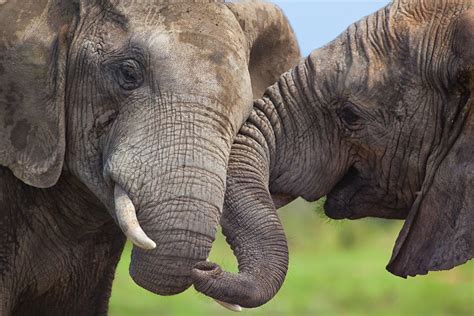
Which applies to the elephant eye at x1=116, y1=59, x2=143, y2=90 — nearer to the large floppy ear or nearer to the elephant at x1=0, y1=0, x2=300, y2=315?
the elephant at x1=0, y1=0, x2=300, y2=315

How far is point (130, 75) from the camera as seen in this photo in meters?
6.64

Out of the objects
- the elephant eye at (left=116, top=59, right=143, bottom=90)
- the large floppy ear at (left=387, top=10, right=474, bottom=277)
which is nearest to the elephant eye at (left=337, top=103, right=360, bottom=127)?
the large floppy ear at (left=387, top=10, right=474, bottom=277)

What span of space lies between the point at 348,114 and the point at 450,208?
56cm

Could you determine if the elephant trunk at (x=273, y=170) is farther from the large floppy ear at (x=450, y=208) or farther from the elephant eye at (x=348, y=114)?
the large floppy ear at (x=450, y=208)

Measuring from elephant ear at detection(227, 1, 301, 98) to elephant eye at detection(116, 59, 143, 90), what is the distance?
103cm

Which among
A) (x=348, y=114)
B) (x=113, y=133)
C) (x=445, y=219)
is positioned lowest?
(x=445, y=219)

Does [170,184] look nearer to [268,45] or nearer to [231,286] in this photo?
[231,286]

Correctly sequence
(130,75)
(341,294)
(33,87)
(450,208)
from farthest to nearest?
(341,294) → (450,208) → (33,87) → (130,75)

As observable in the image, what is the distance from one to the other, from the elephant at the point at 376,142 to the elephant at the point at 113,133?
38 cm

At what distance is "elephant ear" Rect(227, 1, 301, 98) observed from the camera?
25.2ft

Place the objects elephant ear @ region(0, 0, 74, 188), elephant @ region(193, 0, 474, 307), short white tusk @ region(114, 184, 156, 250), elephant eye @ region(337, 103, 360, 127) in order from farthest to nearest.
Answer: elephant eye @ region(337, 103, 360, 127), elephant @ region(193, 0, 474, 307), elephant ear @ region(0, 0, 74, 188), short white tusk @ region(114, 184, 156, 250)

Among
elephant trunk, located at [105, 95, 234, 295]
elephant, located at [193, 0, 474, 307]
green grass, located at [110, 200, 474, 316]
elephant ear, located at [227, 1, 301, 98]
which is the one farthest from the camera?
green grass, located at [110, 200, 474, 316]

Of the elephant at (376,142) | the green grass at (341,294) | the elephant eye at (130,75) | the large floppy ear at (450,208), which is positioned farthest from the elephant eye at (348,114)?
the green grass at (341,294)

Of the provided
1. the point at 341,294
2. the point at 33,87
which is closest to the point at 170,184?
the point at 33,87
